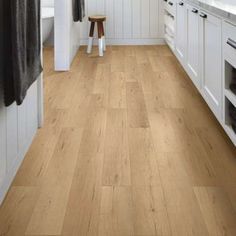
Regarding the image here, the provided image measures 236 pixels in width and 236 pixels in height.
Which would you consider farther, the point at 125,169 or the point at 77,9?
the point at 77,9

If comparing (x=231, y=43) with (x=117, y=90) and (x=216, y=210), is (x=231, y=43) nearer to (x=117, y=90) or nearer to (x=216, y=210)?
(x=216, y=210)

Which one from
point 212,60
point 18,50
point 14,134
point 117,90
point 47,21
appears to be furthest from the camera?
point 47,21

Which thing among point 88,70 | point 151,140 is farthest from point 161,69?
point 151,140

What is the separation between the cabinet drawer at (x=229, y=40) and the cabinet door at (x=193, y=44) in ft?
2.92

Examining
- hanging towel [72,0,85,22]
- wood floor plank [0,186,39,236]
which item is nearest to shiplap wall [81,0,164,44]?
hanging towel [72,0,85,22]

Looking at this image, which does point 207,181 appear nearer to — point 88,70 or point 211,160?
point 211,160

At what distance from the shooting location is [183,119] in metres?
2.81

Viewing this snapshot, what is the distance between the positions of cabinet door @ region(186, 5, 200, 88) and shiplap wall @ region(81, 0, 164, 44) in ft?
7.74

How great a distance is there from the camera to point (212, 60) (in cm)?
256

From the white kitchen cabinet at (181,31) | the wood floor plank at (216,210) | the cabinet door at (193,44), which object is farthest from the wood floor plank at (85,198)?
the white kitchen cabinet at (181,31)

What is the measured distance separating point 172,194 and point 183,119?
1088 millimetres

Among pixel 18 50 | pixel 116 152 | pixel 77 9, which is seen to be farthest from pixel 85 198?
pixel 77 9

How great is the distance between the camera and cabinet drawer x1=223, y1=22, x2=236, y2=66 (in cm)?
199

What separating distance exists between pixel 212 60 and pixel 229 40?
51 centimetres
